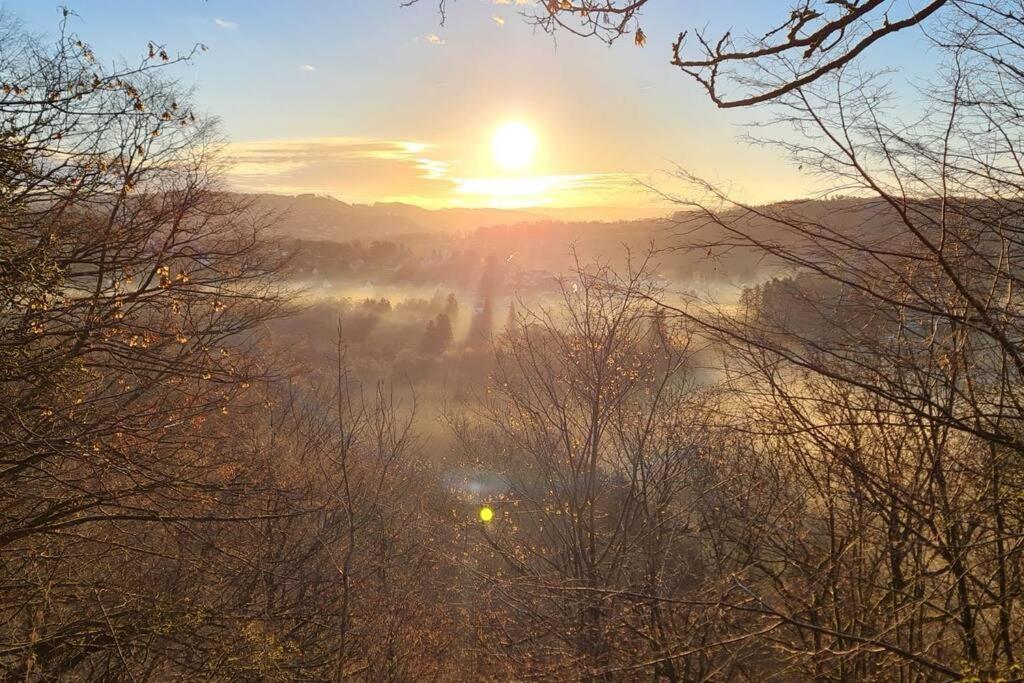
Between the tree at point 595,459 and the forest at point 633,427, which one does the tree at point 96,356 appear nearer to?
the forest at point 633,427

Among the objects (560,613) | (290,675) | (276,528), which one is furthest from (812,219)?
(276,528)

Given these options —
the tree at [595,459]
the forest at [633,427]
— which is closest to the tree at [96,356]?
the forest at [633,427]

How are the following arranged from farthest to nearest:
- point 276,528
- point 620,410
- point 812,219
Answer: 1. point 276,528
2. point 620,410
3. point 812,219

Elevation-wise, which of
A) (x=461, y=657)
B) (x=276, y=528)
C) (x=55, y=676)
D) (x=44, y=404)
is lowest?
(x=461, y=657)

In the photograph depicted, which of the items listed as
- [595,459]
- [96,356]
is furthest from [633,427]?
[96,356]

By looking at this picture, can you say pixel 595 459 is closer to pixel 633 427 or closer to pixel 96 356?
pixel 633 427

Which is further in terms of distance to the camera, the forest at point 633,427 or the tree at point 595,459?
the tree at point 595,459

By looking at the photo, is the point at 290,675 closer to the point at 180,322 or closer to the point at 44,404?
the point at 44,404

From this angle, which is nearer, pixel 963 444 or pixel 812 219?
pixel 812 219

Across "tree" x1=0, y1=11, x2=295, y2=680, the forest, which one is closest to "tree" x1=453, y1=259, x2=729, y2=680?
the forest

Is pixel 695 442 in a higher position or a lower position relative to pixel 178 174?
lower

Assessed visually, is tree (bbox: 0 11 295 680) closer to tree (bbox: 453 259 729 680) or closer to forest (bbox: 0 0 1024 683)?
forest (bbox: 0 0 1024 683)
